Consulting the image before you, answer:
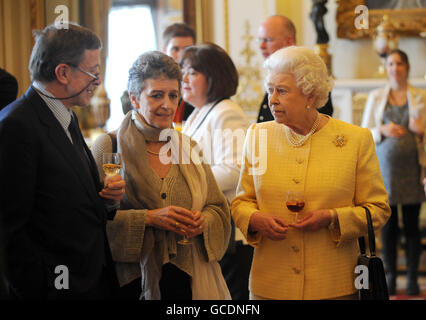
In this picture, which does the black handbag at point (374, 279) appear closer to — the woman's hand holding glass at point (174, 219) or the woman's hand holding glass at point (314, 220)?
the woman's hand holding glass at point (314, 220)

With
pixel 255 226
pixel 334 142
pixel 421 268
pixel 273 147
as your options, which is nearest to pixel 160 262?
Answer: pixel 255 226

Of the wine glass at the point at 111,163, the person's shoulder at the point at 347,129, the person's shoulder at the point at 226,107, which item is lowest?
the wine glass at the point at 111,163

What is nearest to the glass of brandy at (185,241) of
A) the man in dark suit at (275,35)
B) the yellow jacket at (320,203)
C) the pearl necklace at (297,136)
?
the yellow jacket at (320,203)

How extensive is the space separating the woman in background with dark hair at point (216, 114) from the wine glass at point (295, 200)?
0.87 metres

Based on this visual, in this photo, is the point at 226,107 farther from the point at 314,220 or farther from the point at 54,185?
the point at 54,185

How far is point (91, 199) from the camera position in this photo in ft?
7.08

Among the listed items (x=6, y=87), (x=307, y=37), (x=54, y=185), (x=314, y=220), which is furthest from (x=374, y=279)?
(x=307, y=37)

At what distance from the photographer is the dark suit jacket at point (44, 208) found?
1.92m

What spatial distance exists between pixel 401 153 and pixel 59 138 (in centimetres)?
360

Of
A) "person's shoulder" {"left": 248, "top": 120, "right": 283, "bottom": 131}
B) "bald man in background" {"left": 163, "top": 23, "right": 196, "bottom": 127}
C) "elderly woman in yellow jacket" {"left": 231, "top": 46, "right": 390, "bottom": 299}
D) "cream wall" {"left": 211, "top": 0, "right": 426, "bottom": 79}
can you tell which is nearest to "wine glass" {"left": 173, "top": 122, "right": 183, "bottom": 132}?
"bald man in background" {"left": 163, "top": 23, "right": 196, "bottom": 127}

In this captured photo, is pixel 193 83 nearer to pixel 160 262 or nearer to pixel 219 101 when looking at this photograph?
pixel 219 101

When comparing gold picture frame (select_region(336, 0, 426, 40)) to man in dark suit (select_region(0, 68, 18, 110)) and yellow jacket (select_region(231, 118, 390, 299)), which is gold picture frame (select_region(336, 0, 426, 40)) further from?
man in dark suit (select_region(0, 68, 18, 110))

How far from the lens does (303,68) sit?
2.36m

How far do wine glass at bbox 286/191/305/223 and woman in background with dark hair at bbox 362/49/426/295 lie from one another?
2936 millimetres
